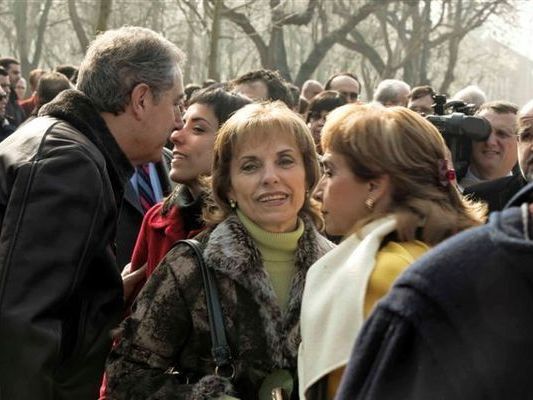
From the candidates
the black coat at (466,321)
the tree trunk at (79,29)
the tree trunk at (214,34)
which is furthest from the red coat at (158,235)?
the tree trunk at (79,29)

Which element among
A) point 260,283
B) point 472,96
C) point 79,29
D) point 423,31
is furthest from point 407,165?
point 423,31

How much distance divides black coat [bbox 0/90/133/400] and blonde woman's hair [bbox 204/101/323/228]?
1.13 ft

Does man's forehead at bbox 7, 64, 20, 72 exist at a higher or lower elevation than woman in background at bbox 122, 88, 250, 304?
lower

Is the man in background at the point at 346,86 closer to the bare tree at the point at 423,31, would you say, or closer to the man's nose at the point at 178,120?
the man's nose at the point at 178,120

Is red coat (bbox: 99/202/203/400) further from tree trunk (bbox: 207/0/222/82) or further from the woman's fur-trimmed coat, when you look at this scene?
tree trunk (bbox: 207/0/222/82)

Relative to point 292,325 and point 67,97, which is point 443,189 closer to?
point 292,325

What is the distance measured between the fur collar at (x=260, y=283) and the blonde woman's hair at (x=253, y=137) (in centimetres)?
20

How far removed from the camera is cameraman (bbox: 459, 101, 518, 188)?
18.0 feet

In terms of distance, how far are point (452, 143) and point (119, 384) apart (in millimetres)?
2248

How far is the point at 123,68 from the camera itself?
325cm

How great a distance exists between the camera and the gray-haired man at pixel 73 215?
2688 millimetres

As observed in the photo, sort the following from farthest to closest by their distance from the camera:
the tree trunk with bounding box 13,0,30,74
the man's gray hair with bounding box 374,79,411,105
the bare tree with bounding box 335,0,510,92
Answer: the tree trunk with bounding box 13,0,30,74 → the bare tree with bounding box 335,0,510,92 → the man's gray hair with bounding box 374,79,411,105

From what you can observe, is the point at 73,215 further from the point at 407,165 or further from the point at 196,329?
the point at 407,165

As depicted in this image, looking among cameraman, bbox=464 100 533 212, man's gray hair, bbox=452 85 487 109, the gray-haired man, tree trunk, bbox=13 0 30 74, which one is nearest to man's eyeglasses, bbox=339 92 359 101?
man's gray hair, bbox=452 85 487 109
